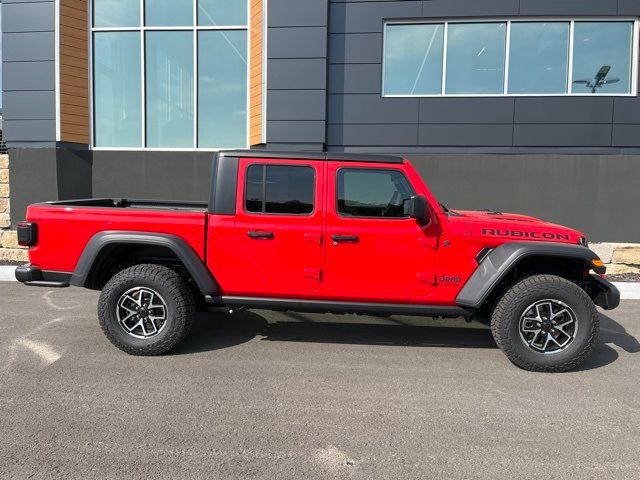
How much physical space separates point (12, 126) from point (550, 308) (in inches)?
419

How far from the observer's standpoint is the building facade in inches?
348

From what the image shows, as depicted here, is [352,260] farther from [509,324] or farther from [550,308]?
[550,308]

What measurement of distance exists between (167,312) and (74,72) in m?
8.00

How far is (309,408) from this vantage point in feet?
10.8

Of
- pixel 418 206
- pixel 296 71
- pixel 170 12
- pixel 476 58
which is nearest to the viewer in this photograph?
pixel 418 206

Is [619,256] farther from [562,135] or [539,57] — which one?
[539,57]

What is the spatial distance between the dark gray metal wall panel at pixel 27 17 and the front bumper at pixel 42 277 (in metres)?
7.43

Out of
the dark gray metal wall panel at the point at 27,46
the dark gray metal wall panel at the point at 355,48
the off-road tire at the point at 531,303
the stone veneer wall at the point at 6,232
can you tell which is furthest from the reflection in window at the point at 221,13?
the off-road tire at the point at 531,303

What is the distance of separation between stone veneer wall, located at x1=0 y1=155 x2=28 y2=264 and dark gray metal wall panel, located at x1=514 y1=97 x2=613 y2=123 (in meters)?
10.2

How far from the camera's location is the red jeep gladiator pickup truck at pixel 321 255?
402cm

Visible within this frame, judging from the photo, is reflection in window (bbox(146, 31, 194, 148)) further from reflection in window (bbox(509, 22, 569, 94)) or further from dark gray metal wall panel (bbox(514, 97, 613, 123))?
dark gray metal wall panel (bbox(514, 97, 613, 123))

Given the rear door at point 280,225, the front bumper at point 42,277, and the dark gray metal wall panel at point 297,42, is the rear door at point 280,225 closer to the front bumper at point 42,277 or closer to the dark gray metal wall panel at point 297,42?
the front bumper at point 42,277

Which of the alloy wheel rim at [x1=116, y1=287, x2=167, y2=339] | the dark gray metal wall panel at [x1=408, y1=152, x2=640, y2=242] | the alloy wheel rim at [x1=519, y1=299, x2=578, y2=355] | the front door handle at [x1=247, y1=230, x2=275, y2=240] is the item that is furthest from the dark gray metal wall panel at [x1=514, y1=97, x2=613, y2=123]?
the alloy wheel rim at [x1=116, y1=287, x2=167, y2=339]

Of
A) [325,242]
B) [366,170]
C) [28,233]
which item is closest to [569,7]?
[366,170]
